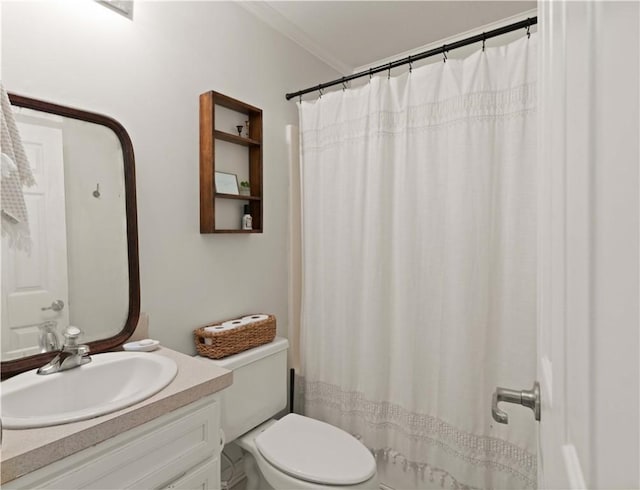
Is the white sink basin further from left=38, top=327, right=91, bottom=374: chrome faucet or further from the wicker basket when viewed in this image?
the wicker basket

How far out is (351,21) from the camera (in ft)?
6.61

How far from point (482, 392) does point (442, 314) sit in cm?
35

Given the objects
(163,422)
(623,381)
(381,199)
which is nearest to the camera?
(623,381)

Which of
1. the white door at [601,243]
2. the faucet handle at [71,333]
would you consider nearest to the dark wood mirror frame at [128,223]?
the faucet handle at [71,333]

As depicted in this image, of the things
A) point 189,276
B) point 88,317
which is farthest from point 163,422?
point 189,276

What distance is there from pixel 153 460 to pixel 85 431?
23 centimetres

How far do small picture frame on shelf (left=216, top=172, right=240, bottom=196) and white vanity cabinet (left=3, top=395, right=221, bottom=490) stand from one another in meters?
0.97

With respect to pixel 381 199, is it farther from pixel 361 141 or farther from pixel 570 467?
pixel 570 467

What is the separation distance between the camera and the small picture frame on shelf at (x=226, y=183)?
1740 millimetres

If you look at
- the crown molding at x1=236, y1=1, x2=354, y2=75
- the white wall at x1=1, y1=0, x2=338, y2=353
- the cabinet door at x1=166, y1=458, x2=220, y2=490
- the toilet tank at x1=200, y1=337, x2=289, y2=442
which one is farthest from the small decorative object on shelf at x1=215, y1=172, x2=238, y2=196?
the cabinet door at x1=166, y1=458, x2=220, y2=490

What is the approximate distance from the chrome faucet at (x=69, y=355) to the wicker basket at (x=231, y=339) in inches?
19.1

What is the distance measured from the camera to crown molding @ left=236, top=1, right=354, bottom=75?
188cm

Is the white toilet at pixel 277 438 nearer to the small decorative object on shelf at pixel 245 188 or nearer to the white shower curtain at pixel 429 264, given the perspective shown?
the white shower curtain at pixel 429 264

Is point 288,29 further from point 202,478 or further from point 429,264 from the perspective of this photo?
point 202,478
